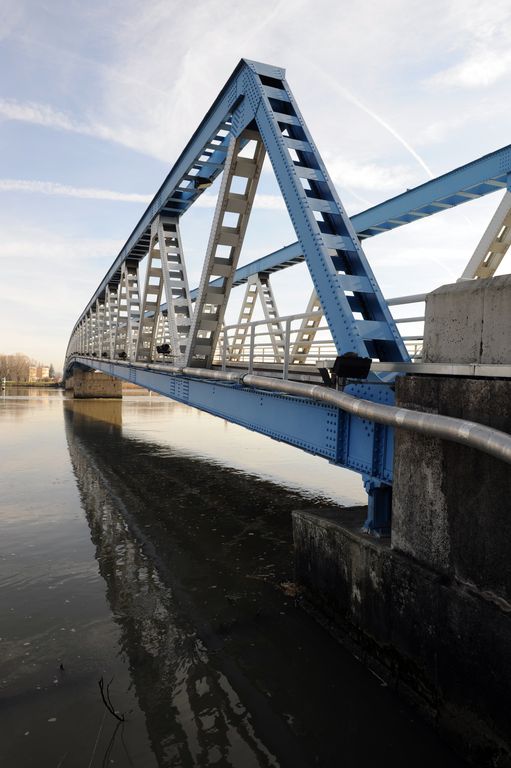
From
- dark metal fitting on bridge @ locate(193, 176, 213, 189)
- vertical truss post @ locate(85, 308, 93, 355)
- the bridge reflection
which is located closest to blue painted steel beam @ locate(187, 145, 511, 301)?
dark metal fitting on bridge @ locate(193, 176, 213, 189)

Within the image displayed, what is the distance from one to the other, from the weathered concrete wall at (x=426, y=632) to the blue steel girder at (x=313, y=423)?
98cm

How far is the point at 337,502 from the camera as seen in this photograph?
49.1 ft

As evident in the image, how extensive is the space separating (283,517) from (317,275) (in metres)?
7.46

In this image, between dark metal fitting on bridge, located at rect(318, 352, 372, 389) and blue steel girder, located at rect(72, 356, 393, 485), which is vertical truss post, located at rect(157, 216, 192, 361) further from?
dark metal fitting on bridge, located at rect(318, 352, 372, 389)

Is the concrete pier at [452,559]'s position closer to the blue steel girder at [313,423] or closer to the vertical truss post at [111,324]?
the blue steel girder at [313,423]

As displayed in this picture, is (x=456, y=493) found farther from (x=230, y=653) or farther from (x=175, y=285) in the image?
(x=175, y=285)

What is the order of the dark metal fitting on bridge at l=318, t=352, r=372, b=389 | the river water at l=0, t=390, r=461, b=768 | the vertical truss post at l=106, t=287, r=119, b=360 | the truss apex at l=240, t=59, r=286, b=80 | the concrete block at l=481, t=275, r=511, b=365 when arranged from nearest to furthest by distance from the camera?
the concrete block at l=481, t=275, r=511, b=365 → the river water at l=0, t=390, r=461, b=768 → the dark metal fitting on bridge at l=318, t=352, r=372, b=389 → the truss apex at l=240, t=59, r=286, b=80 → the vertical truss post at l=106, t=287, r=119, b=360

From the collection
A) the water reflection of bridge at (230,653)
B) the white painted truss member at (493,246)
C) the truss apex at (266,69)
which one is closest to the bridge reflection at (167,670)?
the water reflection of bridge at (230,653)

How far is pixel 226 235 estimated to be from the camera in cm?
1168

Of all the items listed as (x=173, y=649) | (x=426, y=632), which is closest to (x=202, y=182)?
(x=173, y=649)

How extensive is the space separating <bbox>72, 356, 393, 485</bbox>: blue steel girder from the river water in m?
2.52

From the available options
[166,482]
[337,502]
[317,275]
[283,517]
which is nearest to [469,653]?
[317,275]

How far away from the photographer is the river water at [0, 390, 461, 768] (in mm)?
4949

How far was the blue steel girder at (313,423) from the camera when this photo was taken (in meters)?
6.45
